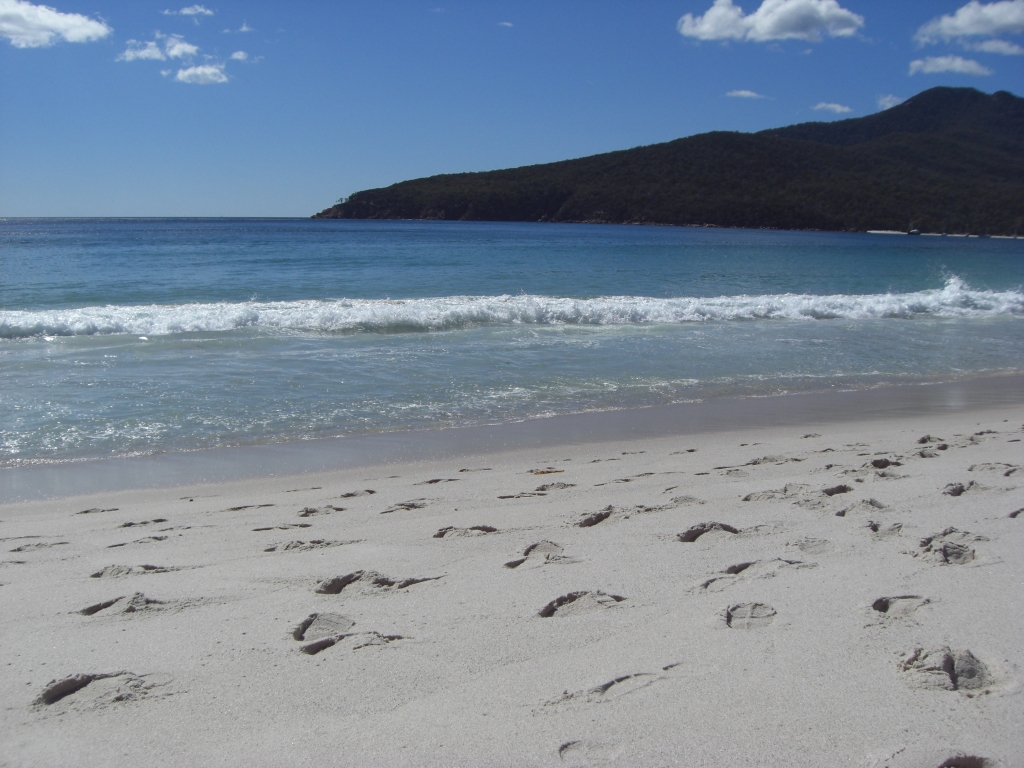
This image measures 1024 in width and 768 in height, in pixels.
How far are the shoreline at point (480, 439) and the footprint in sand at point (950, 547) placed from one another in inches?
134

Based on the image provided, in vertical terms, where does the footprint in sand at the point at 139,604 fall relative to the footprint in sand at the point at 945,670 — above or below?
below

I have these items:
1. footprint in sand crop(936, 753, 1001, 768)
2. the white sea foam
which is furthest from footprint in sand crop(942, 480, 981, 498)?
the white sea foam

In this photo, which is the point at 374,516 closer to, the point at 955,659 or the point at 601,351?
the point at 955,659

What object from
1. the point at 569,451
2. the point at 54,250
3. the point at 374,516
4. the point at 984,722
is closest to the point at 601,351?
the point at 569,451

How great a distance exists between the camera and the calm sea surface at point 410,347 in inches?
294

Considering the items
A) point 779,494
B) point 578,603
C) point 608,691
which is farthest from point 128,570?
point 779,494

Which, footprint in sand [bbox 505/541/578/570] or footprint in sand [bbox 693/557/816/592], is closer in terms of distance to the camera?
footprint in sand [bbox 693/557/816/592]

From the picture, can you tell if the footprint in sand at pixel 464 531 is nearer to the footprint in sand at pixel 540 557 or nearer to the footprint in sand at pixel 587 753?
the footprint in sand at pixel 540 557

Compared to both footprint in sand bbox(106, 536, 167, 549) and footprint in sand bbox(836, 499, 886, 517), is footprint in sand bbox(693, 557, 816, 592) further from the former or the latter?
footprint in sand bbox(106, 536, 167, 549)

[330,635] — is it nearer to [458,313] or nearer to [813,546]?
[813,546]

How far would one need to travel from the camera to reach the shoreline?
18.7 feet

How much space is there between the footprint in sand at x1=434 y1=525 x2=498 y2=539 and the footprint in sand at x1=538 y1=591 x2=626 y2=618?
1.04 metres

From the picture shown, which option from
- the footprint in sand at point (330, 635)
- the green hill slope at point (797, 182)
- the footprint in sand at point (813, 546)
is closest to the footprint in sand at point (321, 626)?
the footprint in sand at point (330, 635)

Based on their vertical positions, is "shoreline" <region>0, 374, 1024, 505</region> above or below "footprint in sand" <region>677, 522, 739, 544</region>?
below
